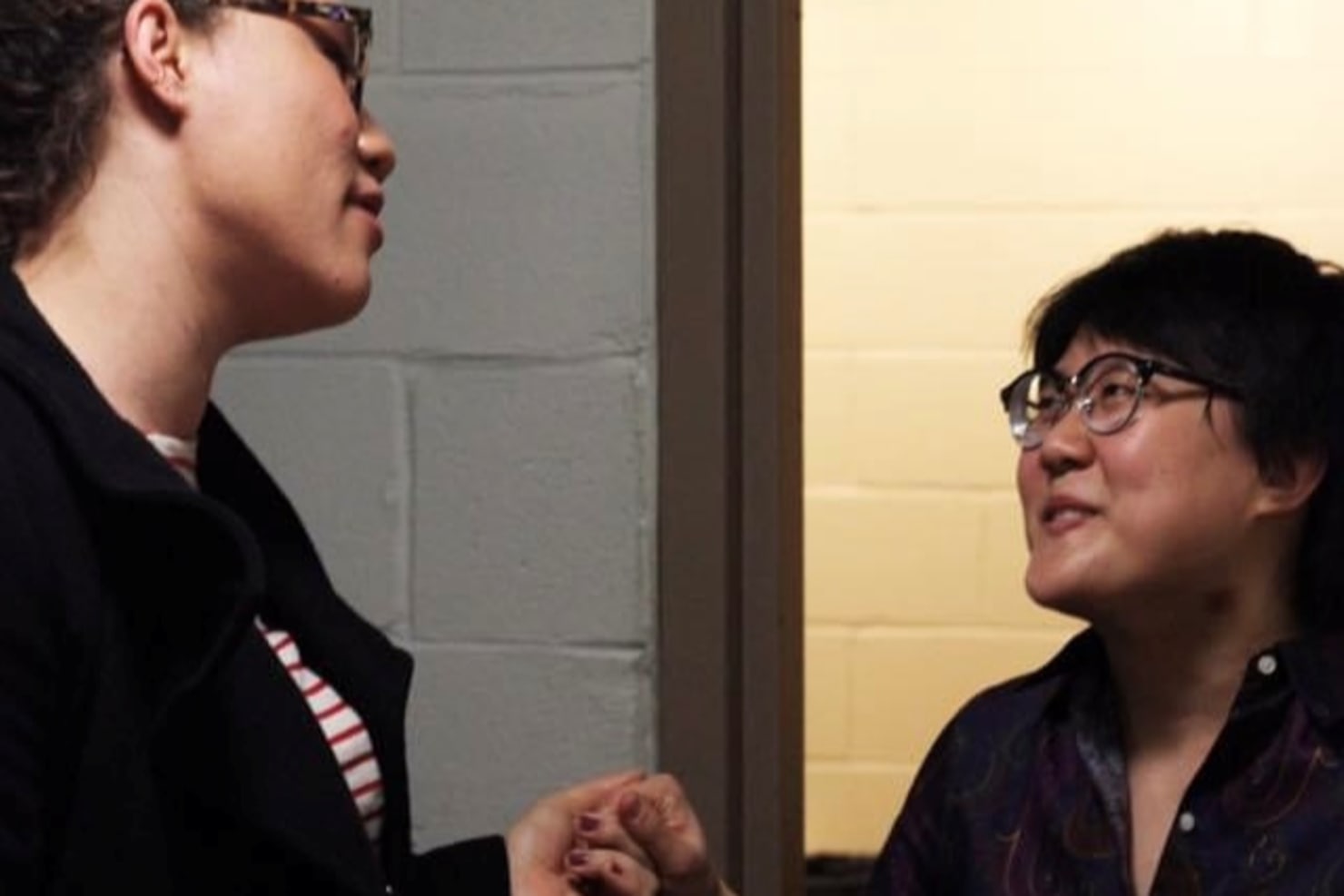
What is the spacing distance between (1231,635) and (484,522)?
0.63m

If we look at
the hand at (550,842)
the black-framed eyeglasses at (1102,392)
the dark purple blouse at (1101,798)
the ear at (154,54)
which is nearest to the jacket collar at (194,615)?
the ear at (154,54)

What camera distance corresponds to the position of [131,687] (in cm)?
122

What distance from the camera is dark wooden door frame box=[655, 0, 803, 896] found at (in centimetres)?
206

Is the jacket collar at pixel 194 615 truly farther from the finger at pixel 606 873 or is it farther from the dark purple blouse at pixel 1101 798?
the dark purple blouse at pixel 1101 798

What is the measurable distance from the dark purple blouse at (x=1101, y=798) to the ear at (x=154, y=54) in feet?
2.96

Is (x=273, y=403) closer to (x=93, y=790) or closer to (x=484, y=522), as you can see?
(x=484, y=522)

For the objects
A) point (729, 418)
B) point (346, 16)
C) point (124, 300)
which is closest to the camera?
point (124, 300)

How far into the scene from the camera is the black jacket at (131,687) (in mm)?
1184

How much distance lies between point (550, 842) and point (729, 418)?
0.53 meters

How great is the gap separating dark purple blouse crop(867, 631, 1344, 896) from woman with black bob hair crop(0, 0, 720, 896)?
57 cm

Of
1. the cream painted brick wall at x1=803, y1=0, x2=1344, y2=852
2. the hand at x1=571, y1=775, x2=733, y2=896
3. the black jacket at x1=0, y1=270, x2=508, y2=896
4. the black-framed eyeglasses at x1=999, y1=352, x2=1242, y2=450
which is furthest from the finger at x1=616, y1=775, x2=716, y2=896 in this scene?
the cream painted brick wall at x1=803, y1=0, x2=1344, y2=852

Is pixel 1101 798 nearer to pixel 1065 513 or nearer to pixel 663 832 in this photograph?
pixel 1065 513

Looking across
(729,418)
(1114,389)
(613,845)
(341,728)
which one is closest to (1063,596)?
(1114,389)

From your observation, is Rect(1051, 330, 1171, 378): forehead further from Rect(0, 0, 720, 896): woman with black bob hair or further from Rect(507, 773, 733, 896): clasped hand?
Rect(0, 0, 720, 896): woman with black bob hair
